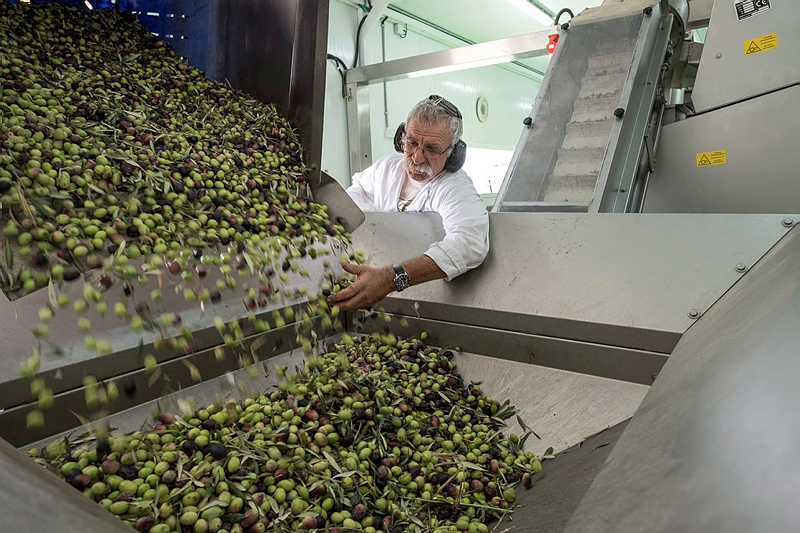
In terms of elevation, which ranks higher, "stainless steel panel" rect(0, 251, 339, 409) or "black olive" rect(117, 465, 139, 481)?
"stainless steel panel" rect(0, 251, 339, 409)

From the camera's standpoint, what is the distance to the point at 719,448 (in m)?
0.73

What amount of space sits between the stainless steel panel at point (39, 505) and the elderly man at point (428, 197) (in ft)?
5.20

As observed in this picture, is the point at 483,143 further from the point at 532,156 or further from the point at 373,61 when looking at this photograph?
the point at 532,156

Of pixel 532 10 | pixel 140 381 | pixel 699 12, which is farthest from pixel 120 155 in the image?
pixel 532 10

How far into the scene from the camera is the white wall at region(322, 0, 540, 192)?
7352 millimetres

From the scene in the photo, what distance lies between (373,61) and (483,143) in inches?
182

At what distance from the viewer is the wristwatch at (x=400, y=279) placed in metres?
2.44

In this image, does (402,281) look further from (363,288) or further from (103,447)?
(103,447)

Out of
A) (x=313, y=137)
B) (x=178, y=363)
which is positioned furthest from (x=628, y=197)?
(x=178, y=363)

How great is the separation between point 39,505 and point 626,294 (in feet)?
6.35

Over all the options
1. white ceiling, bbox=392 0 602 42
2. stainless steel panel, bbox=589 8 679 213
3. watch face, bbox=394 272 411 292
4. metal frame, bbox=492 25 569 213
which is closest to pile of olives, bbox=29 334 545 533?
watch face, bbox=394 272 411 292

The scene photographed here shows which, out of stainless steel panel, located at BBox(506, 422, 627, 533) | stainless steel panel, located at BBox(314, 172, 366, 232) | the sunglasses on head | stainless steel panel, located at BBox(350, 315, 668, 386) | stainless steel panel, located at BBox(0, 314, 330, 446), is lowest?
stainless steel panel, located at BBox(506, 422, 627, 533)

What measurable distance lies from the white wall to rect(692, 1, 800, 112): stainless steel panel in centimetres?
471

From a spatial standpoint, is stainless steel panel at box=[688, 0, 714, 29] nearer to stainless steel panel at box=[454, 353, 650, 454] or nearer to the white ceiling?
stainless steel panel at box=[454, 353, 650, 454]
